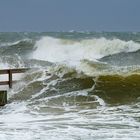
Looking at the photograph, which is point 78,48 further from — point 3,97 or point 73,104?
point 3,97

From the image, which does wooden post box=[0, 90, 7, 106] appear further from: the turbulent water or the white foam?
the white foam

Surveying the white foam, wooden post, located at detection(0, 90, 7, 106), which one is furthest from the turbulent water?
the white foam

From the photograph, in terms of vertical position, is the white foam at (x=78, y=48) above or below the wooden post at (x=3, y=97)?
above

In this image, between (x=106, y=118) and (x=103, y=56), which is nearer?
(x=106, y=118)

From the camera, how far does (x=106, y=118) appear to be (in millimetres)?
11633

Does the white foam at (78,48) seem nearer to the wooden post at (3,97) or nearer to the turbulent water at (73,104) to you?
the turbulent water at (73,104)

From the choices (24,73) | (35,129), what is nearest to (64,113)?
(35,129)

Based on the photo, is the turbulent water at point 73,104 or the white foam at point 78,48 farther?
the white foam at point 78,48

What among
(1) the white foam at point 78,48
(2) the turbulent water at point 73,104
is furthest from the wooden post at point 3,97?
(1) the white foam at point 78,48

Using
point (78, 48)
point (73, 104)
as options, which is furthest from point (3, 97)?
point (78, 48)

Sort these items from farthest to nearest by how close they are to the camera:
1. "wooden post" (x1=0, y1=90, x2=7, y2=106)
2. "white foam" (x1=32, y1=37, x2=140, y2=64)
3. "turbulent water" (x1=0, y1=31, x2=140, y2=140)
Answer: "white foam" (x1=32, y1=37, x2=140, y2=64)
"wooden post" (x1=0, y1=90, x2=7, y2=106)
"turbulent water" (x1=0, y1=31, x2=140, y2=140)

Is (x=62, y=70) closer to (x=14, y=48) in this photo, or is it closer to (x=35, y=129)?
(x=35, y=129)

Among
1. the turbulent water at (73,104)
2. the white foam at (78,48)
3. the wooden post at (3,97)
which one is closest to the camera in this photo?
the turbulent water at (73,104)

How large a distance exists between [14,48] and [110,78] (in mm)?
22546
